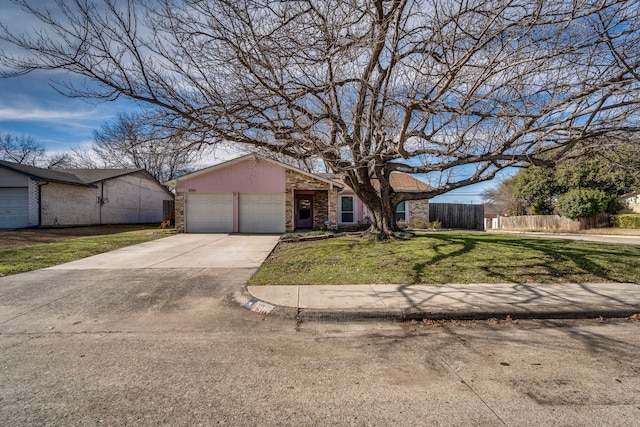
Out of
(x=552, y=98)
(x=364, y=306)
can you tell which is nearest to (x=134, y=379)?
(x=364, y=306)

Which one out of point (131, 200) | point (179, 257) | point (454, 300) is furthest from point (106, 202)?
point (454, 300)

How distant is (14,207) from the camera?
17.6 m

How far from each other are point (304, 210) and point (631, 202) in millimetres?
22868

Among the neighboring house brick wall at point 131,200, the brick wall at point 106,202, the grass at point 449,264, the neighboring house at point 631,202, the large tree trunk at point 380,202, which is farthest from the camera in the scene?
the neighboring house brick wall at point 131,200

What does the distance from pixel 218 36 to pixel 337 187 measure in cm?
1102

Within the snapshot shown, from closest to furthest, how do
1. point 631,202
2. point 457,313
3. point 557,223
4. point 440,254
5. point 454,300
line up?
point 457,313 < point 454,300 < point 440,254 < point 631,202 < point 557,223

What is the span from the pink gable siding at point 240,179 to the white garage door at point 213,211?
468 millimetres

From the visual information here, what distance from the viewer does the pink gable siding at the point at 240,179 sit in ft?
53.4

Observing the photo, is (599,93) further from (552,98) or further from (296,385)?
(296,385)

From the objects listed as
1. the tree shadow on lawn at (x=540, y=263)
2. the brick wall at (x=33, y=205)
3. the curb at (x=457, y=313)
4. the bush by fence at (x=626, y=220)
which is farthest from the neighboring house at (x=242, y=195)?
the bush by fence at (x=626, y=220)

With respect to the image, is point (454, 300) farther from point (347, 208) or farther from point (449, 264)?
point (347, 208)

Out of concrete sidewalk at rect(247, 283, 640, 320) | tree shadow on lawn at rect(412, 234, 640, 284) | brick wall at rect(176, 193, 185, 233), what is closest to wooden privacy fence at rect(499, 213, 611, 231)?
tree shadow on lawn at rect(412, 234, 640, 284)

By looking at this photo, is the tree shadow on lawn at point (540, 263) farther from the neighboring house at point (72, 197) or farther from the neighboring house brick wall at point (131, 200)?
the neighboring house brick wall at point (131, 200)

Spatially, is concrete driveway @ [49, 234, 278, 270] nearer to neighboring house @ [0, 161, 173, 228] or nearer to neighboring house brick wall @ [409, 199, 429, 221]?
neighboring house @ [0, 161, 173, 228]
